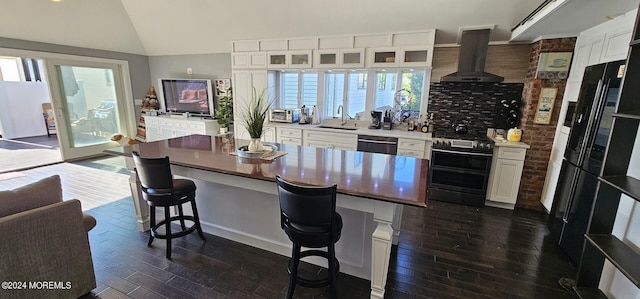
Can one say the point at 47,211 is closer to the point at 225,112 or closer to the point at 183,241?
the point at 183,241

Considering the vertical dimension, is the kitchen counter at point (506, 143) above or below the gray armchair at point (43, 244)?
above

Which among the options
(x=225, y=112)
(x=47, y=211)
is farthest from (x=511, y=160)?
(x=225, y=112)

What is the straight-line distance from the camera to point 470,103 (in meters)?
3.99

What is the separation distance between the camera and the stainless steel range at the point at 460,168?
352 cm

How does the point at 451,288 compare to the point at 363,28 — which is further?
the point at 363,28

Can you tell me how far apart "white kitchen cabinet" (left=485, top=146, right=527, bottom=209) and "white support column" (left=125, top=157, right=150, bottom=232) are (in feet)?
13.5

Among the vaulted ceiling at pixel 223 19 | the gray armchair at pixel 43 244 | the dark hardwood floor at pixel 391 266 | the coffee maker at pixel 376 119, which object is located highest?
the vaulted ceiling at pixel 223 19

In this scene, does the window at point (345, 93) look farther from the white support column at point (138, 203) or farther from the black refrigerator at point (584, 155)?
the white support column at point (138, 203)

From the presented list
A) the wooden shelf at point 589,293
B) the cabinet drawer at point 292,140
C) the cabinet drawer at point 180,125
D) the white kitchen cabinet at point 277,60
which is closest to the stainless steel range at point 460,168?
the wooden shelf at point 589,293

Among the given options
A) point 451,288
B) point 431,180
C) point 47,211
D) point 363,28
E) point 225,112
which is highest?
point 363,28

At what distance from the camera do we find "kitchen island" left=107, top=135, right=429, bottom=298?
5.64 feet

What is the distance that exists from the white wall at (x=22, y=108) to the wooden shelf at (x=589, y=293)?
10.5 meters

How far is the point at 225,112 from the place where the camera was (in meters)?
5.49

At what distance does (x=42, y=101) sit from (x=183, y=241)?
8.56 m
